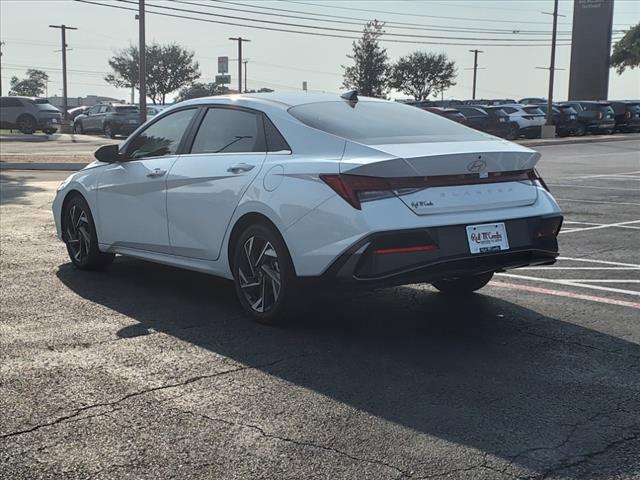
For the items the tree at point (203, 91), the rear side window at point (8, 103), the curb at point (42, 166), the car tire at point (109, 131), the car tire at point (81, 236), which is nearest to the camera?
the car tire at point (81, 236)

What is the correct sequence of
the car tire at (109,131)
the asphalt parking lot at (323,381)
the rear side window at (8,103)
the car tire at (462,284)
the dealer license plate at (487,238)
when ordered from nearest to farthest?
1. the asphalt parking lot at (323,381)
2. the dealer license plate at (487,238)
3. the car tire at (462,284)
4. the rear side window at (8,103)
5. the car tire at (109,131)

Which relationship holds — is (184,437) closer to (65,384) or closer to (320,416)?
(320,416)

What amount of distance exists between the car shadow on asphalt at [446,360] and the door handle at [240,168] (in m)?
1.05

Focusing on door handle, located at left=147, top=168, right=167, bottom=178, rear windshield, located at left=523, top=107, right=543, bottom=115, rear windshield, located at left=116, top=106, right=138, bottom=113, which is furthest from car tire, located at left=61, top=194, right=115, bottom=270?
rear windshield, located at left=523, top=107, right=543, bottom=115

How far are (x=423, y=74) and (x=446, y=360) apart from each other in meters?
77.5

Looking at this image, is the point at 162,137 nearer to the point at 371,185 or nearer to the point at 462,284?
the point at 371,185

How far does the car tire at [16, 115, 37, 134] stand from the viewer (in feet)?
124

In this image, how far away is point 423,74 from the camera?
262 ft

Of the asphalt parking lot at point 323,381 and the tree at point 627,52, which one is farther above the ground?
the tree at point 627,52

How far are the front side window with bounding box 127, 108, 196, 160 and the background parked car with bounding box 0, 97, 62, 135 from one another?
32767 millimetres

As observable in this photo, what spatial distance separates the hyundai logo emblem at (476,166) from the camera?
16.9ft

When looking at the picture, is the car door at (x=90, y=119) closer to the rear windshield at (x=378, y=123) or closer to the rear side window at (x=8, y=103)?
the rear side window at (x=8, y=103)

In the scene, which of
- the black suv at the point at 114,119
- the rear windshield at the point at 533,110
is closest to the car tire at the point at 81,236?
the black suv at the point at 114,119

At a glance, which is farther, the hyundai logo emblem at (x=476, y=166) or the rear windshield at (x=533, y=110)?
the rear windshield at (x=533, y=110)
